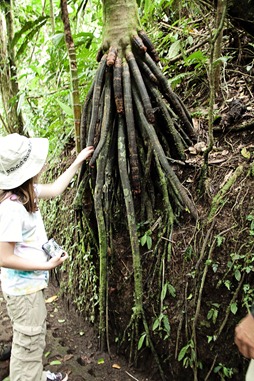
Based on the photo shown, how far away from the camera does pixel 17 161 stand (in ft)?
6.53

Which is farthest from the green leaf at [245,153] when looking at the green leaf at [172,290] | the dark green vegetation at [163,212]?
the green leaf at [172,290]

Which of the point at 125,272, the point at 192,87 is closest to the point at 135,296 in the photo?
the point at 125,272

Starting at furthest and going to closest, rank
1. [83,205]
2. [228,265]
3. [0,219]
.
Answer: [83,205] < [228,265] < [0,219]

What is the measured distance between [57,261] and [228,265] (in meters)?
Result: 1.06

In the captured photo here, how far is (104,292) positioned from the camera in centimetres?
278

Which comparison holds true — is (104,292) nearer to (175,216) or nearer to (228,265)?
(175,216)

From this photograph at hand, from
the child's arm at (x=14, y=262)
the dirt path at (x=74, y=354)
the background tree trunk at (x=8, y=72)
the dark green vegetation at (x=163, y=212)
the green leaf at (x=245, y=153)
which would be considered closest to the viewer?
the child's arm at (x=14, y=262)

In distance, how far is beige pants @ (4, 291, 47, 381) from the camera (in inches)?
84.2

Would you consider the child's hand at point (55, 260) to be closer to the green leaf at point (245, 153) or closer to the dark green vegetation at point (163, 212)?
the dark green vegetation at point (163, 212)

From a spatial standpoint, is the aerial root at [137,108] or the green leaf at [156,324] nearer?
the green leaf at [156,324]

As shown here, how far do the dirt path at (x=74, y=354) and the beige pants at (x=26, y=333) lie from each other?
66 cm

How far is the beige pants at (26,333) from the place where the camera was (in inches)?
84.2

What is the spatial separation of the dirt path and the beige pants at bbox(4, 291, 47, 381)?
66 cm

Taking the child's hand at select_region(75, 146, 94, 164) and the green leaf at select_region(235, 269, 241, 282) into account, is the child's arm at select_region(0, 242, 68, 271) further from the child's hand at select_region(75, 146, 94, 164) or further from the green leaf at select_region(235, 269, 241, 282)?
the green leaf at select_region(235, 269, 241, 282)
